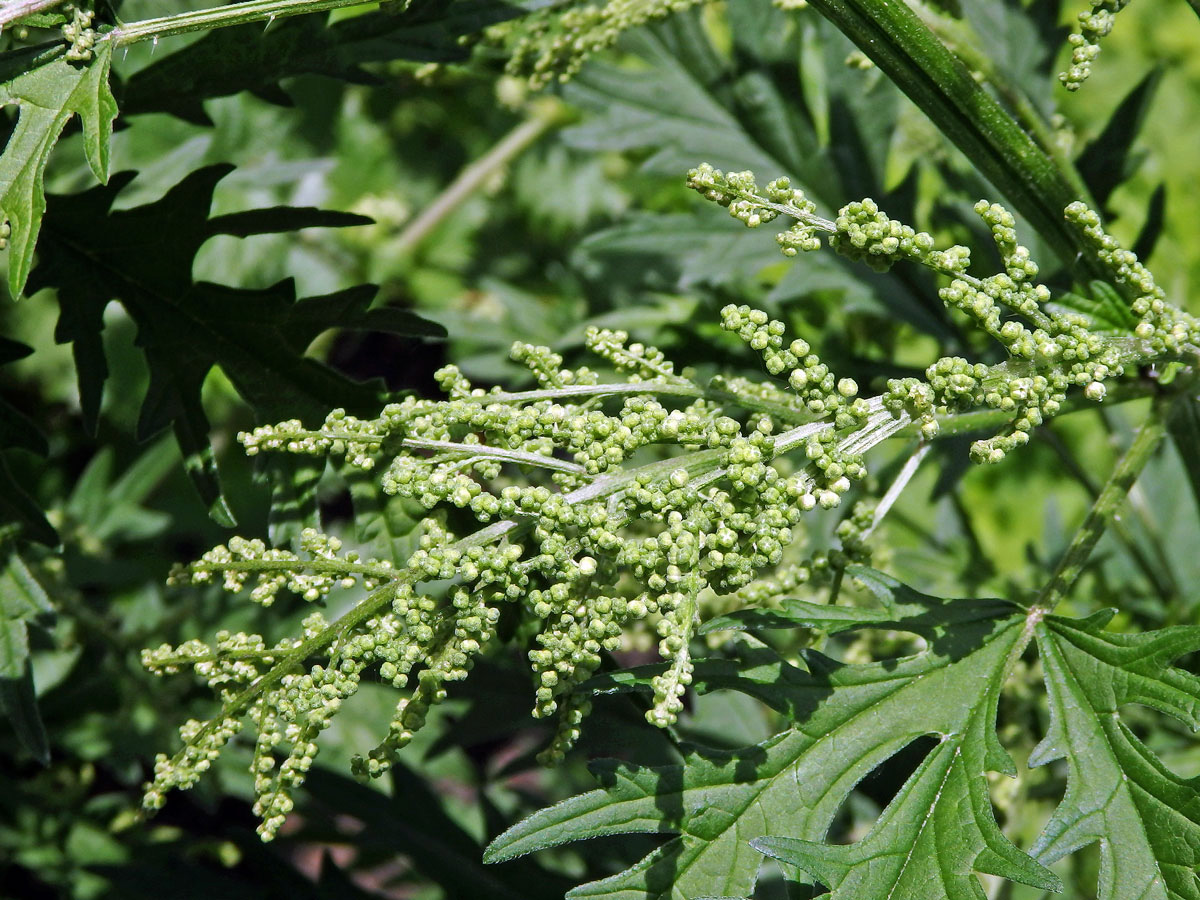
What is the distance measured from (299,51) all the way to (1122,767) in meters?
1.66

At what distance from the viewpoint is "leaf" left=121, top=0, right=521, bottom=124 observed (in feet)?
5.94

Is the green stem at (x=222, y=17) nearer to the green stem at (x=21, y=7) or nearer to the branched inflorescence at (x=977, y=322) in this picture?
the green stem at (x=21, y=7)

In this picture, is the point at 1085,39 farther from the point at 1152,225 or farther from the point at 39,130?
the point at 39,130

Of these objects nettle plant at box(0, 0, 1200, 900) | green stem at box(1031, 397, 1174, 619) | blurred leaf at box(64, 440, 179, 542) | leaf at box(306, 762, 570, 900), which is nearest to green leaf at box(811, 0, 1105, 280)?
nettle plant at box(0, 0, 1200, 900)

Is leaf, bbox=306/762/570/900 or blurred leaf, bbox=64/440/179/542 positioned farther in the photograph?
blurred leaf, bbox=64/440/179/542

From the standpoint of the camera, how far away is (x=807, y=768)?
5.13 ft

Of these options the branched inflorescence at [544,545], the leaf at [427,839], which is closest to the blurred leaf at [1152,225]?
the branched inflorescence at [544,545]

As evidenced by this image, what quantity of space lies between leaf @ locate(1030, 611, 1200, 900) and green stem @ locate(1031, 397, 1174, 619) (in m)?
0.06

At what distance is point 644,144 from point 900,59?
1195mm

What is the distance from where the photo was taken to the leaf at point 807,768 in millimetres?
1515

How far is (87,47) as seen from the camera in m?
1.43

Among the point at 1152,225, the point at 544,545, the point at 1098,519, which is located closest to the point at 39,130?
the point at 544,545

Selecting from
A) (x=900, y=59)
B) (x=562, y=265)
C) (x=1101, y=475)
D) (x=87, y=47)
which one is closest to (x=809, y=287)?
(x=900, y=59)

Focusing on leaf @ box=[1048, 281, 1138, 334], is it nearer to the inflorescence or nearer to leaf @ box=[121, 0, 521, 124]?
the inflorescence
